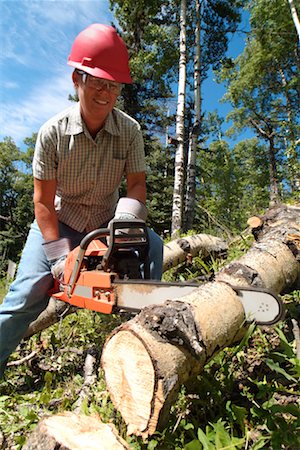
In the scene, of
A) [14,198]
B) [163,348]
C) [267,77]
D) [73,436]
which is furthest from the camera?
[14,198]

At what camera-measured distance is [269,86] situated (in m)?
19.7

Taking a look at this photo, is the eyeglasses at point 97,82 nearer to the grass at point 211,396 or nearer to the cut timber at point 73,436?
the grass at point 211,396

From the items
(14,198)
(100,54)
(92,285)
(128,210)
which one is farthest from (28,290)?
(14,198)

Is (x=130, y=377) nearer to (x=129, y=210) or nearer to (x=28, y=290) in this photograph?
(x=129, y=210)

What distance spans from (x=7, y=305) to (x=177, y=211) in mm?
8317

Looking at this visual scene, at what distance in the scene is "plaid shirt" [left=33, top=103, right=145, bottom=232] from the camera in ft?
6.72

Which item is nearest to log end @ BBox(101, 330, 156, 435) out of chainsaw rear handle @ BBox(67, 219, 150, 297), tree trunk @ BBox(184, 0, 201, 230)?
chainsaw rear handle @ BBox(67, 219, 150, 297)

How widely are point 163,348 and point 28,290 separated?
3.99ft

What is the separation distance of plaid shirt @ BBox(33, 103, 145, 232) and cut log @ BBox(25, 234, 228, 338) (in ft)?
3.16

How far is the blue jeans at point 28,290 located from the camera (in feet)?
6.86

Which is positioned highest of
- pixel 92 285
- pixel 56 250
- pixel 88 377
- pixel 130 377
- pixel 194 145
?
pixel 194 145

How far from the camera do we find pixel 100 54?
1849 millimetres

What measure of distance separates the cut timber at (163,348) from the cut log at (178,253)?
1.75 m

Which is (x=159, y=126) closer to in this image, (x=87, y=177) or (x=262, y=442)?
(x=87, y=177)
